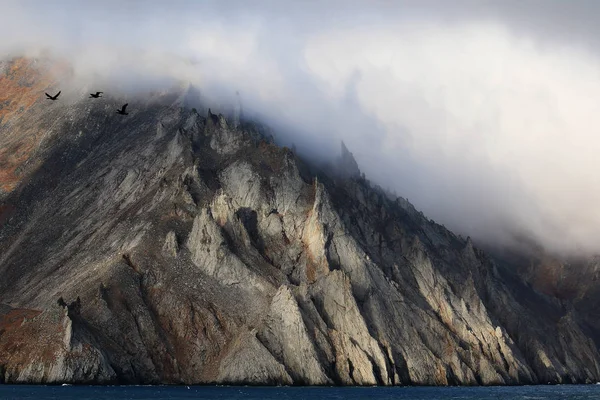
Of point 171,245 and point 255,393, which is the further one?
point 171,245

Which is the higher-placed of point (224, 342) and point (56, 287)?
point (224, 342)

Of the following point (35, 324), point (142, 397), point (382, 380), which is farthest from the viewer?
point (382, 380)

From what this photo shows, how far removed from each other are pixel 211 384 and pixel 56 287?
40733mm

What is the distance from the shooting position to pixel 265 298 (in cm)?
18738

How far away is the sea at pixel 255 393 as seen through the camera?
137 meters

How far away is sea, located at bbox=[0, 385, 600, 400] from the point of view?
13700cm

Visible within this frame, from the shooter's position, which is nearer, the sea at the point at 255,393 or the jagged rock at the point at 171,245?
the sea at the point at 255,393

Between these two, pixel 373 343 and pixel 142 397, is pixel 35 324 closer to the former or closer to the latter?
pixel 142 397

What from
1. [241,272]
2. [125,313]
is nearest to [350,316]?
[241,272]

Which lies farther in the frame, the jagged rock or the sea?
the jagged rock

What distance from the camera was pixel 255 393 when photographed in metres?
150

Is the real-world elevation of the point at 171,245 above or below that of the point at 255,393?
below

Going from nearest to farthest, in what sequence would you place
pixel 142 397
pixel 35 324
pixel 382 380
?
pixel 142 397 → pixel 35 324 → pixel 382 380

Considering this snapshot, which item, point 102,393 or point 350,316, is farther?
point 350,316
